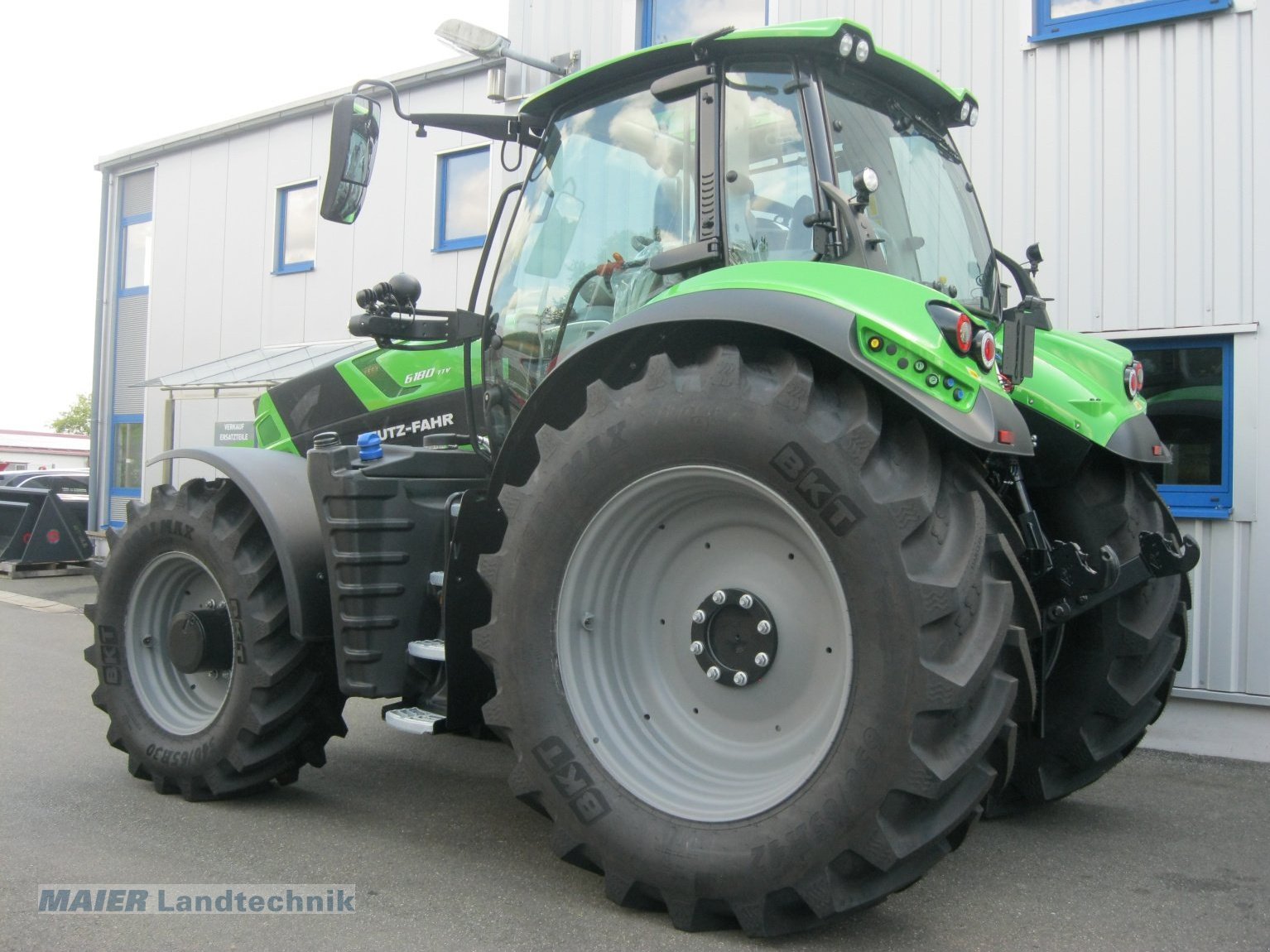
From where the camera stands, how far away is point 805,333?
9.29ft

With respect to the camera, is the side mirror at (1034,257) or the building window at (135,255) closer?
the side mirror at (1034,257)

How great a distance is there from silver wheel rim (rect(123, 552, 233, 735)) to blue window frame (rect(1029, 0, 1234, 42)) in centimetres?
530

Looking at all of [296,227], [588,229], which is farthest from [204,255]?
[588,229]

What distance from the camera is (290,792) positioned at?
4.55 m

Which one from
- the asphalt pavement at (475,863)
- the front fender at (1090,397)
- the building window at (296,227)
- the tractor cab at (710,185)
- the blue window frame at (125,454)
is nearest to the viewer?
the asphalt pavement at (475,863)

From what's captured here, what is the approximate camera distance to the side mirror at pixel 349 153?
3.88 m

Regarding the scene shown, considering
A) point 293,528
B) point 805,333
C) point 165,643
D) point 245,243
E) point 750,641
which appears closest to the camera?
point 805,333

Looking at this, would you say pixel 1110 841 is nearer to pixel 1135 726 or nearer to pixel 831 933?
pixel 1135 726

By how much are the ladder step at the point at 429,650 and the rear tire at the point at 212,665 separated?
1.70ft

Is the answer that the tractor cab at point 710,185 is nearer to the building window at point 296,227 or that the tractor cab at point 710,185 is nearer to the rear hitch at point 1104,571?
the rear hitch at point 1104,571

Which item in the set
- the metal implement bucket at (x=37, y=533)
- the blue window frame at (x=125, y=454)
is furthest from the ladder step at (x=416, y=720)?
the blue window frame at (x=125, y=454)

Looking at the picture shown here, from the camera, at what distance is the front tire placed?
2.69 metres

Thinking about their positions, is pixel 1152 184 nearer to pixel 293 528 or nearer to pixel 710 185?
pixel 710 185

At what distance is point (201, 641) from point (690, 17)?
19.0 feet
